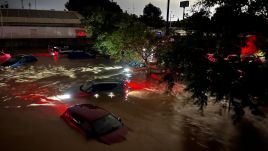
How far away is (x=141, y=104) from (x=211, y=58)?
957 cm

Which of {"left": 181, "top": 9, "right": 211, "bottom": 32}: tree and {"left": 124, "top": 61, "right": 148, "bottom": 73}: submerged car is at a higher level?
{"left": 181, "top": 9, "right": 211, "bottom": 32}: tree

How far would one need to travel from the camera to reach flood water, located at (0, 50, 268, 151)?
12.4m

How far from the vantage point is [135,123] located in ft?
49.6

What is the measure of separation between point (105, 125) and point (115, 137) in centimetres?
73

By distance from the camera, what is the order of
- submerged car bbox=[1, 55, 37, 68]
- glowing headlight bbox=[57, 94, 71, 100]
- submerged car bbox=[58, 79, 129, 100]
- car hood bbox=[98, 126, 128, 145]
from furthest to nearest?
1. submerged car bbox=[1, 55, 37, 68]
2. glowing headlight bbox=[57, 94, 71, 100]
3. submerged car bbox=[58, 79, 129, 100]
4. car hood bbox=[98, 126, 128, 145]

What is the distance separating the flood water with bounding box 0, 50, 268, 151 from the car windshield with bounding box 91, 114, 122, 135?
55 cm

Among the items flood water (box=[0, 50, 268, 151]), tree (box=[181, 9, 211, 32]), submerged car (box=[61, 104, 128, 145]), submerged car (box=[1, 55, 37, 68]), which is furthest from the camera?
submerged car (box=[1, 55, 37, 68])

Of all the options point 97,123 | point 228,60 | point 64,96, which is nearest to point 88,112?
point 97,123

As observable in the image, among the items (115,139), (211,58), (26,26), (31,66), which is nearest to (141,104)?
(115,139)

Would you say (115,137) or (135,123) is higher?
(115,137)

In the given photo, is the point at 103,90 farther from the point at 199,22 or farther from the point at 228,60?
the point at 228,60

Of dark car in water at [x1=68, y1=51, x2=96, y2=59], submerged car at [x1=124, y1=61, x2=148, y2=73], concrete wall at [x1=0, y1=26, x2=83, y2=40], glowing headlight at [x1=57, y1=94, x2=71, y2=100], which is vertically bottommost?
glowing headlight at [x1=57, y1=94, x2=71, y2=100]

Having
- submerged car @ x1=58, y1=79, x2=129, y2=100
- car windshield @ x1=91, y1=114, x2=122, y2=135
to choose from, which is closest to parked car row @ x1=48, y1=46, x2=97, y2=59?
submerged car @ x1=58, y1=79, x2=129, y2=100

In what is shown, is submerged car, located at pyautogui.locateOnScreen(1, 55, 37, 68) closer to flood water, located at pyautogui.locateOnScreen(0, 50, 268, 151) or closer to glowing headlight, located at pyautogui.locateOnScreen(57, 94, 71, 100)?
flood water, located at pyautogui.locateOnScreen(0, 50, 268, 151)
